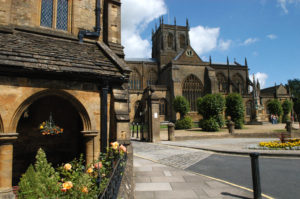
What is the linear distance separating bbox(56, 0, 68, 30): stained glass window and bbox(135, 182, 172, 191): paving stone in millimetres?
6341

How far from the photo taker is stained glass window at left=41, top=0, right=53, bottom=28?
269 inches

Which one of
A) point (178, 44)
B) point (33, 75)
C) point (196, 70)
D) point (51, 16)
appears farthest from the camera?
point (178, 44)

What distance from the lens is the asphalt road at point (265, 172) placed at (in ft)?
14.9

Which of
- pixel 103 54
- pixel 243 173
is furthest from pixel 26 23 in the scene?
pixel 243 173

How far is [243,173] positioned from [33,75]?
6.76 m

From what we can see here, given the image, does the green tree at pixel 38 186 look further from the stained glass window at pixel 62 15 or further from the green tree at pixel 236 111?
the green tree at pixel 236 111

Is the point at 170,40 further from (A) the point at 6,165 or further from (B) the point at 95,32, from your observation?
(A) the point at 6,165

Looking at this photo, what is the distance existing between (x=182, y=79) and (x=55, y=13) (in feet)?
111

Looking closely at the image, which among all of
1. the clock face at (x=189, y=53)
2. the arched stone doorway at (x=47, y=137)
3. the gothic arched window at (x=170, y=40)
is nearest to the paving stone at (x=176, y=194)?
the arched stone doorway at (x=47, y=137)

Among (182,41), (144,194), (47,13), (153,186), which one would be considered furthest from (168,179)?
(182,41)

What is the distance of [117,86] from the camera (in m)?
5.81

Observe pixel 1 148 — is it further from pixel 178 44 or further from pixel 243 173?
pixel 178 44

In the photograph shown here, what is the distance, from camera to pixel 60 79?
16.3ft

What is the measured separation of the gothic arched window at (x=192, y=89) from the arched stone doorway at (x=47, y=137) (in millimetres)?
34629
